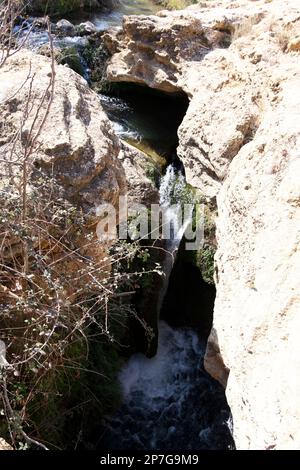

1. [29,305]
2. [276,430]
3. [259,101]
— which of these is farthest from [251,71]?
[276,430]

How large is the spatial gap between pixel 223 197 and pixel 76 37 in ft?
21.3

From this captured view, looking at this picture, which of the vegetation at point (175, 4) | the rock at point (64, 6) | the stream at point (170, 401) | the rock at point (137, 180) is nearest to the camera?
the stream at point (170, 401)

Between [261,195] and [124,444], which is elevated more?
[261,195]

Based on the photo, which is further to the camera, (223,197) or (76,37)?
(76,37)

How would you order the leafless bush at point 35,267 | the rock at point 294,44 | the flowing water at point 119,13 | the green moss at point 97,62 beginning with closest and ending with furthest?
the leafless bush at point 35,267
the rock at point 294,44
the green moss at point 97,62
the flowing water at point 119,13

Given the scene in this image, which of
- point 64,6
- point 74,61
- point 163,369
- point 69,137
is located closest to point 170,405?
point 163,369

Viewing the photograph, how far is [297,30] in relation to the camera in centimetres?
391

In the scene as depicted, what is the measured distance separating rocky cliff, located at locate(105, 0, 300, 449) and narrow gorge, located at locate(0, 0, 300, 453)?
1 cm

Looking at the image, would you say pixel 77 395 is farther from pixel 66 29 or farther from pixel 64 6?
pixel 64 6

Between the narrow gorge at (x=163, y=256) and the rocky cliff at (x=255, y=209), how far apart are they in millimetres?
11

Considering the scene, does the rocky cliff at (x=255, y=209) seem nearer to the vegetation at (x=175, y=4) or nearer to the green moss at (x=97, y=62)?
the green moss at (x=97, y=62)

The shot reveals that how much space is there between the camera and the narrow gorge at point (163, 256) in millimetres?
2285

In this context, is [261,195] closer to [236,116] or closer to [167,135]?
[236,116]

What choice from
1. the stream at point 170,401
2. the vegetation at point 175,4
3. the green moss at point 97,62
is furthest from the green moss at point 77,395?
the vegetation at point 175,4
